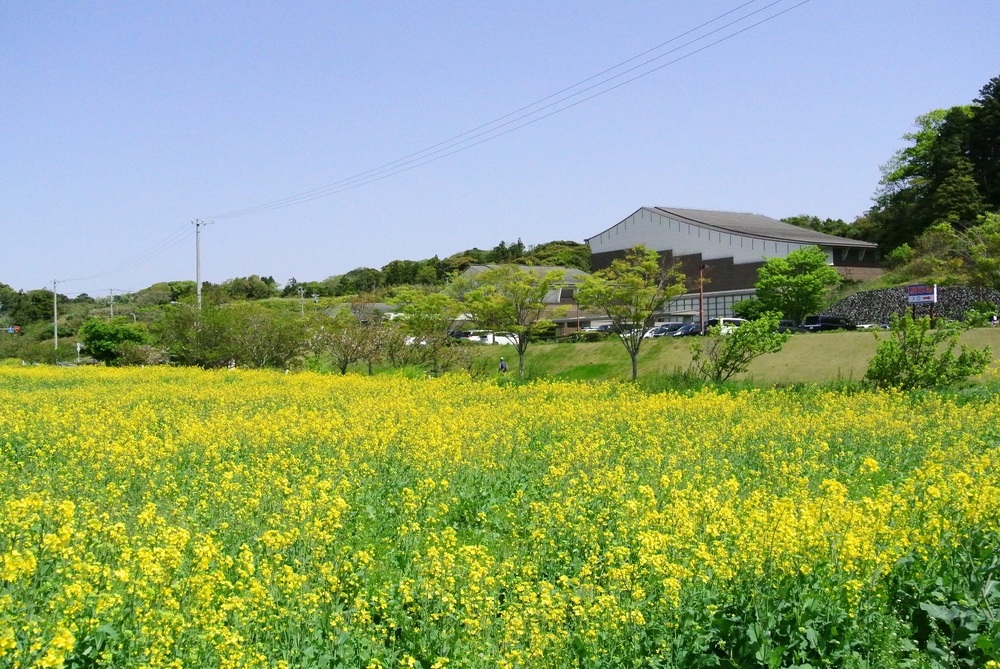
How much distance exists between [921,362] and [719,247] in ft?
128

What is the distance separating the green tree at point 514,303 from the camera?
30562 millimetres

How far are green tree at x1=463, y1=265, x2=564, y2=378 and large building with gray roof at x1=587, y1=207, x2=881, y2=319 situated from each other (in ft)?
72.9

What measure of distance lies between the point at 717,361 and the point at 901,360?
464 cm

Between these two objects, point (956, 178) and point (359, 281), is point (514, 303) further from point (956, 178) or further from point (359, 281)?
point (359, 281)

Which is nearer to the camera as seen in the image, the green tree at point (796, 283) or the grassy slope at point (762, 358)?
the grassy slope at point (762, 358)

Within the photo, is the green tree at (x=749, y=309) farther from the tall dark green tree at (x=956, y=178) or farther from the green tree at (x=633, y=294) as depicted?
the green tree at (x=633, y=294)

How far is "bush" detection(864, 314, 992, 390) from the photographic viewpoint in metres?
18.8

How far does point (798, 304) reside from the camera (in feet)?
150

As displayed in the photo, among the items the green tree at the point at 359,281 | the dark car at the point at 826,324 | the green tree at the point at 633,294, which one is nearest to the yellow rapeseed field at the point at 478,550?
the green tree at the point at 633,294

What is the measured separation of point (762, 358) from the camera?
2897cm

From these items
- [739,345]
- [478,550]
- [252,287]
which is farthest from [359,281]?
[478,550]

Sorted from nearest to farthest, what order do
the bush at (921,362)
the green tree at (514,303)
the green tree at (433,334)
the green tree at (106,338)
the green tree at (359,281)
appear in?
the bush at (921,362) < the green tree at (514,303) < the green tree at (433,334) < the green tree at (106,338) < the green tree at (359,281)

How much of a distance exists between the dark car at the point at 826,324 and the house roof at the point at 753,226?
10792mm

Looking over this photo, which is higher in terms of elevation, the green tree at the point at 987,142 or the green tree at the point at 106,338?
the green tree at the point at 987,142
